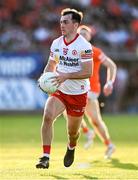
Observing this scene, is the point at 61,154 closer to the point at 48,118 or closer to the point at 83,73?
the point at 48,118

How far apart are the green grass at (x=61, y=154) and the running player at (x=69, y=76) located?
0.52 meters

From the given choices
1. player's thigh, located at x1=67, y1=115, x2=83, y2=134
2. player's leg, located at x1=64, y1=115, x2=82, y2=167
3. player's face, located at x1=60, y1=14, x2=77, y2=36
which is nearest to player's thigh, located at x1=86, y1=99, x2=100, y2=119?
player's leg, located at x1=64, y1=115, x2=82, y2=167

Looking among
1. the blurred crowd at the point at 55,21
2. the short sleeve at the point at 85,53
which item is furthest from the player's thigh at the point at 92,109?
the blurred crowd at the point at 55,21

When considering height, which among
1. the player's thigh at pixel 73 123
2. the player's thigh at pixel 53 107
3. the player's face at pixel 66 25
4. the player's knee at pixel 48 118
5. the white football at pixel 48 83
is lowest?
the player's thigh at pixel 73 123

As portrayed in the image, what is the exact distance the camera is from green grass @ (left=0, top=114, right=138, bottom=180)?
403 inches

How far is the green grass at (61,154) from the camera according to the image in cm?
1024

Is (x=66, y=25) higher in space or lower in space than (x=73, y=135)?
higher

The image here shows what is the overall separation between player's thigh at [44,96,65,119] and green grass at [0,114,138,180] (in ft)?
2.71

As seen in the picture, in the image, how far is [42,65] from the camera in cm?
2423

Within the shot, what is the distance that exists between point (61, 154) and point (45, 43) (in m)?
12.5

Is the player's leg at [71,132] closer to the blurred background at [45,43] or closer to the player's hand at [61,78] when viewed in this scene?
the player's hand at [61,78]

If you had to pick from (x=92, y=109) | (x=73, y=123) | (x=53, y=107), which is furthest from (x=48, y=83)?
(x=92, y=109)

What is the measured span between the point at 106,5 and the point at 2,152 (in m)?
14.5

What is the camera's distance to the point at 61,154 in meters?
13.6
